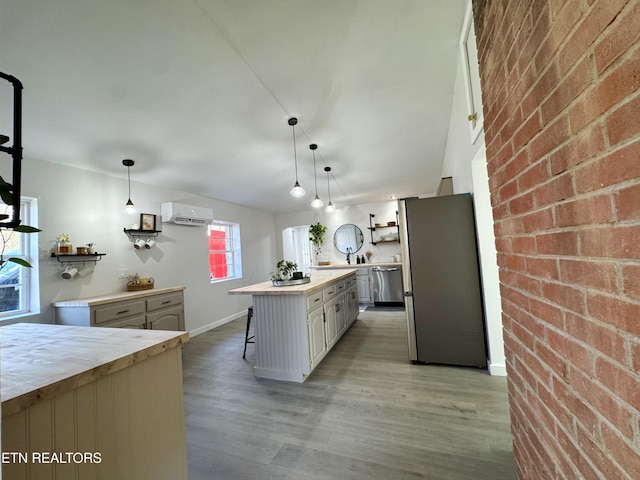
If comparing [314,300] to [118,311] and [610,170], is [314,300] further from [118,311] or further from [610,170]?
[610,170]

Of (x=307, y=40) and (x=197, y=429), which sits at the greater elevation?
(x=307, y=40)

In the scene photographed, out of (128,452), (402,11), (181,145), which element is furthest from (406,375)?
(181,145)

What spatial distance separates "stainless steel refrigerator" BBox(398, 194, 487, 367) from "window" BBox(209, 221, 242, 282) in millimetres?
A: 3753

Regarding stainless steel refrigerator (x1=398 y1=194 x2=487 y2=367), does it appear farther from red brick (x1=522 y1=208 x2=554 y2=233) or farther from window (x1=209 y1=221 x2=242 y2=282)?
window (x1=209 y1=221 x2=242 y2=282)

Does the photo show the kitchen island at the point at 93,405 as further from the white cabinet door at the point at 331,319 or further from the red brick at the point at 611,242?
the white cabinet door at the point at 331,319

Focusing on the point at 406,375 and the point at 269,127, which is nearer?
the point at 406,375

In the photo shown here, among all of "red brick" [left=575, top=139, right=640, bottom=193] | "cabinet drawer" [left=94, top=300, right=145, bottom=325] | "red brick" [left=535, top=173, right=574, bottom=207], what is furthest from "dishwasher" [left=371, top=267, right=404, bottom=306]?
"red brick" [left=575, top=139, right=640, bottom=193]

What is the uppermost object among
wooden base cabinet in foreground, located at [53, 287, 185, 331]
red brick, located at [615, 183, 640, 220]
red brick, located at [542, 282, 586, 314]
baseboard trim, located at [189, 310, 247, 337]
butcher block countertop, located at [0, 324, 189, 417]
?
red brick, located at [615, 183, 640, 220]

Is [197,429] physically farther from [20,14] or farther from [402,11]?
[402,11]

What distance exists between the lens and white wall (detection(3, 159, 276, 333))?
2.71 m

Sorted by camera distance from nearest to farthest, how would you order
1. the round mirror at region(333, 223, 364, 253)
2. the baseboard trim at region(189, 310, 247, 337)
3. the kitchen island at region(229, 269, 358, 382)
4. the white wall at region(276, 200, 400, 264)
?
the kitchen island at region(229, 269, 358, 382), the baseboard trim at region(189, 310, 247, 337), the white wall at region(276, 200, 400, 264), the round mirror at region(333, 223, 364, 253)

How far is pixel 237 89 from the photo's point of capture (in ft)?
7.06

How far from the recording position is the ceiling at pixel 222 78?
151cm

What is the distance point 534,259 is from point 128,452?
1651 millimetres
